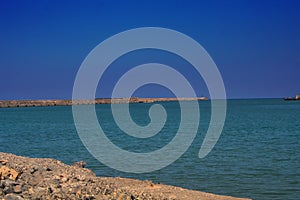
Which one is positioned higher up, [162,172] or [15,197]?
[162,172]

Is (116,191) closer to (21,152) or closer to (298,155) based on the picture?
(298,155)

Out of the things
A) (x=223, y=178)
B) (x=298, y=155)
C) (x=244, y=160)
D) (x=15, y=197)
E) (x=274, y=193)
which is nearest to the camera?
(x=15, y=197)

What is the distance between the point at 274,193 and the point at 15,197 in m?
9.97

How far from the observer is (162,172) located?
20766 millimetres

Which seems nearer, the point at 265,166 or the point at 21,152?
the point at 265,166

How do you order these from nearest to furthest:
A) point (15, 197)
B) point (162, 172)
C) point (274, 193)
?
1. point (15, 197)
2. point (274, 193)
3. point (162, 172)

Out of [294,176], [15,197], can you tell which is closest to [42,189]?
[15,197]

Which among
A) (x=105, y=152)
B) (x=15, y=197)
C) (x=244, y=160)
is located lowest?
(x=15, y=197)

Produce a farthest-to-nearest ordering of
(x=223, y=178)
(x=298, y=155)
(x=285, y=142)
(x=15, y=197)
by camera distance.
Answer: (x=285, y=142) → (x=298, y=155) → (x=223, y=178) → (x=15, y=197)

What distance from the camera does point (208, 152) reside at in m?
27.5

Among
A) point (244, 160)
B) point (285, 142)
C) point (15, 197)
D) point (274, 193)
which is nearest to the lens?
point (15, 197)

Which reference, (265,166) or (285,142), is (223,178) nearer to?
(265,166)

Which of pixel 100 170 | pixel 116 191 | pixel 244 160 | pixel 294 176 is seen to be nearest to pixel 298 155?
pixel 244 160

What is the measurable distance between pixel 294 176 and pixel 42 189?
12183 millimetres
